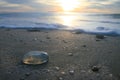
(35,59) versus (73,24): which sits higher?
(35,59)

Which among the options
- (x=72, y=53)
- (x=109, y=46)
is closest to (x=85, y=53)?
(x=72, y=53)

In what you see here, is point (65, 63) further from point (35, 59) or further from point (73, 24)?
point (73, 24)

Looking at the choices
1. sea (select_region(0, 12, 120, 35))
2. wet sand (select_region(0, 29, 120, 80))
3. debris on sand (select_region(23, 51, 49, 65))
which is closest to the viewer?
wet sand (select_region(0, 29, 120, 80))

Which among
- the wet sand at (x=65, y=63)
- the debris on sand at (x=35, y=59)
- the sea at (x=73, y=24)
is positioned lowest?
the sea at (x=73, y=24)

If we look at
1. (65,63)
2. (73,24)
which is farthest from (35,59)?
(73,24)

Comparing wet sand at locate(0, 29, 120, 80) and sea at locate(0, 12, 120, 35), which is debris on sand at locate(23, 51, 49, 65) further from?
sea at locate(0, 12, 120, 35)

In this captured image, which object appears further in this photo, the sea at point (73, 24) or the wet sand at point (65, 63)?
the sea at point (73, 24)

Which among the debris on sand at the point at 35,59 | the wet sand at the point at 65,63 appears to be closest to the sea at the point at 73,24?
the wet sand at the point at 65,63

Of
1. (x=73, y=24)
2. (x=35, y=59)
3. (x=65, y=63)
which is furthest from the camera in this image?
(x=73, y=24)

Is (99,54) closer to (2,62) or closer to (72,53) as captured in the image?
(72,53)

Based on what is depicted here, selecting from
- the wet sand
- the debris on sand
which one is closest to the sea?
the wet sand

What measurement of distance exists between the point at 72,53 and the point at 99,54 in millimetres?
742

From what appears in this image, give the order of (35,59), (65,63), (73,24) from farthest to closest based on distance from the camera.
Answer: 1. (73,24)
2. (65,63)
3. (35,59)

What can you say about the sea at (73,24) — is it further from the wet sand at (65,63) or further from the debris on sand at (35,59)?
the debris on sand at (35,59)
